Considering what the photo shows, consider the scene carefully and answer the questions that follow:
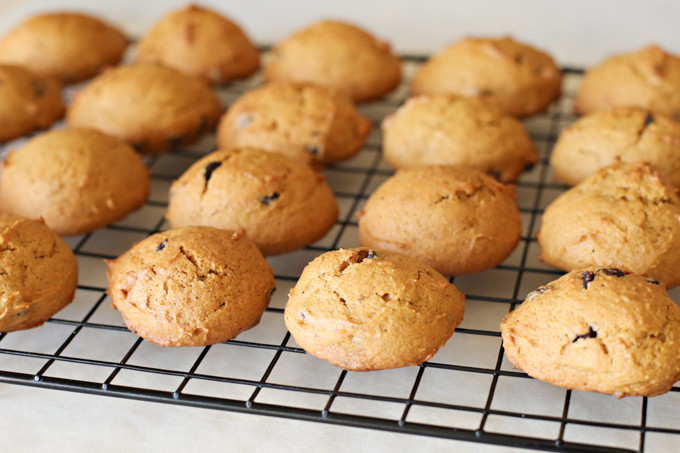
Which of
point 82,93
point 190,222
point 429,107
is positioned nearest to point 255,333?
point 190,222

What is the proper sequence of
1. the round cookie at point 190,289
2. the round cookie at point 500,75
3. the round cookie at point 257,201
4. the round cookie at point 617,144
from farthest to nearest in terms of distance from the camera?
the round cookie at point 500,75, the round cookie at point 617,144, the round cookie at point 257,201, the round cookie at point 190,289

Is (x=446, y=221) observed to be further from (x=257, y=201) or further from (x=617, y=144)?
(x=617, y=144)

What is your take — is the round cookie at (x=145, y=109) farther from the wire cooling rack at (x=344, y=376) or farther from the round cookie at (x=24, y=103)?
the wire cooling rack at (x=344, y=376)

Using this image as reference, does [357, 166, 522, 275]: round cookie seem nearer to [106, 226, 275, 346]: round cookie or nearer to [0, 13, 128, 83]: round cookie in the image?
[106, 226, 275, 346]: round cookie

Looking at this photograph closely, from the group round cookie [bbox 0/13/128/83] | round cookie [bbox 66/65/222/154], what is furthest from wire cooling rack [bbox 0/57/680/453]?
round cookie [bbox 0/13/128/83]

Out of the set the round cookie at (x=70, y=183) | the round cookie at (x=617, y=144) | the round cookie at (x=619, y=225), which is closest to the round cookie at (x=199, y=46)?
the round cookie at (x=70, y=183)

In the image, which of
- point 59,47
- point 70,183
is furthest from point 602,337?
point 59,47

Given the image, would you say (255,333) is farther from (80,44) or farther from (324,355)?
(80,44)
